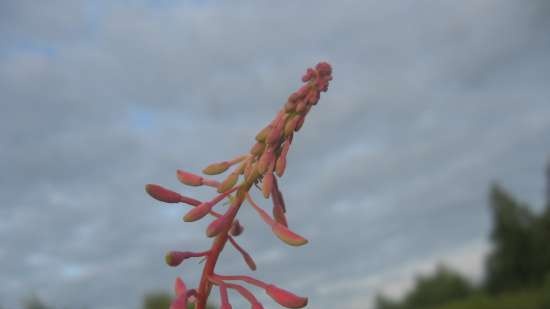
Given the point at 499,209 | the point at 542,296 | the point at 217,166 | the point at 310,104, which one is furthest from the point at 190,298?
the point at 499,209

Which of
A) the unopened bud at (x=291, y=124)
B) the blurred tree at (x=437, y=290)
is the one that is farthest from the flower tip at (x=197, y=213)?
the blurred tree at (x=437, y=290)

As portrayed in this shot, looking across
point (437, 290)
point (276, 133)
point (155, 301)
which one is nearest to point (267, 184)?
point (276, 133)

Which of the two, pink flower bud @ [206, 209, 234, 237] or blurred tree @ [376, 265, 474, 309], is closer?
pink flower bud @ [206, 209, 234, 237]

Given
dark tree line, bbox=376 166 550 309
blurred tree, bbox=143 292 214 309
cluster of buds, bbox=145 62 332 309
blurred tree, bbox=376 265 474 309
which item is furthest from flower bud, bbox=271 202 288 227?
blurred tree, bbox=376 265 474 309

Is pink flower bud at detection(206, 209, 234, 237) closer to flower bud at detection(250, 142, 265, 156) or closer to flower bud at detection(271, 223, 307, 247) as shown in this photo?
flower bud at detection(271, 223, 307, 247)

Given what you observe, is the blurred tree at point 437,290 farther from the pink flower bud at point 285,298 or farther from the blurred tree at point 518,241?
the pink flower bud at point 285,298

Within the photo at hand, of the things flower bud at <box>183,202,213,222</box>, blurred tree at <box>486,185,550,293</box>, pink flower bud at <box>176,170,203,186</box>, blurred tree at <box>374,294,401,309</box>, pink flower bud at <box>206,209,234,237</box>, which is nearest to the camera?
pink flower bud at <box>206,209,234,237</box>
